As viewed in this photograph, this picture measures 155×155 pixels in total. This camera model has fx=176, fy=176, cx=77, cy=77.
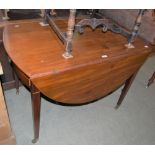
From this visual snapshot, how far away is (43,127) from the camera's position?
1567 millimetres

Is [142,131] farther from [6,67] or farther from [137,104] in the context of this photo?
[6,67]

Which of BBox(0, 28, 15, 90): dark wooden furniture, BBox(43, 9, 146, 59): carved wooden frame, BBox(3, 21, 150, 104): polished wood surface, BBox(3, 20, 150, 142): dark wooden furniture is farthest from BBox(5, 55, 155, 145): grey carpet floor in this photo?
BBox(43, 9, 146, 59): carved wooden frame

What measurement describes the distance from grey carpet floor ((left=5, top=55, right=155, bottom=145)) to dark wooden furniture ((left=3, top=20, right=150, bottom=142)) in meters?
0.20

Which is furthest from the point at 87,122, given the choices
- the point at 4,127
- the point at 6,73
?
the point at 6,73

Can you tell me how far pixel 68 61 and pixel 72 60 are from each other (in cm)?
3

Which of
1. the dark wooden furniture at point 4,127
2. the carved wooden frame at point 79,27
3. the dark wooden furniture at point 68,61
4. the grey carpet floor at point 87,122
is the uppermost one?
the carved wooden frame at point 79,27

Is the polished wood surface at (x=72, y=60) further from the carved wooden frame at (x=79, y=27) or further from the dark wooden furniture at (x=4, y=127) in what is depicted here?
the dark wooden furniture at (x=4, y=127)

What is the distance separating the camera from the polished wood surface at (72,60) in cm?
99

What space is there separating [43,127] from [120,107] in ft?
2.76

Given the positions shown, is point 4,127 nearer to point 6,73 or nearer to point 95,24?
point 6,73

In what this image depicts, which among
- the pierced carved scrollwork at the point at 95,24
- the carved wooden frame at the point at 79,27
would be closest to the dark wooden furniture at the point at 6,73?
the carved wooden frame at the point at 79,27

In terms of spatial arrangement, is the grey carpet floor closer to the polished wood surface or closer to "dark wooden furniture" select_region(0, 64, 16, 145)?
"dark wooden furniture" select_region(0, 64, 16, 145)

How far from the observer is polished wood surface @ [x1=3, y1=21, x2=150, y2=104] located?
3.24 feet

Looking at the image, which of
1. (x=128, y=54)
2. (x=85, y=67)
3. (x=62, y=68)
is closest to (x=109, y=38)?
(x=128, y=54)
